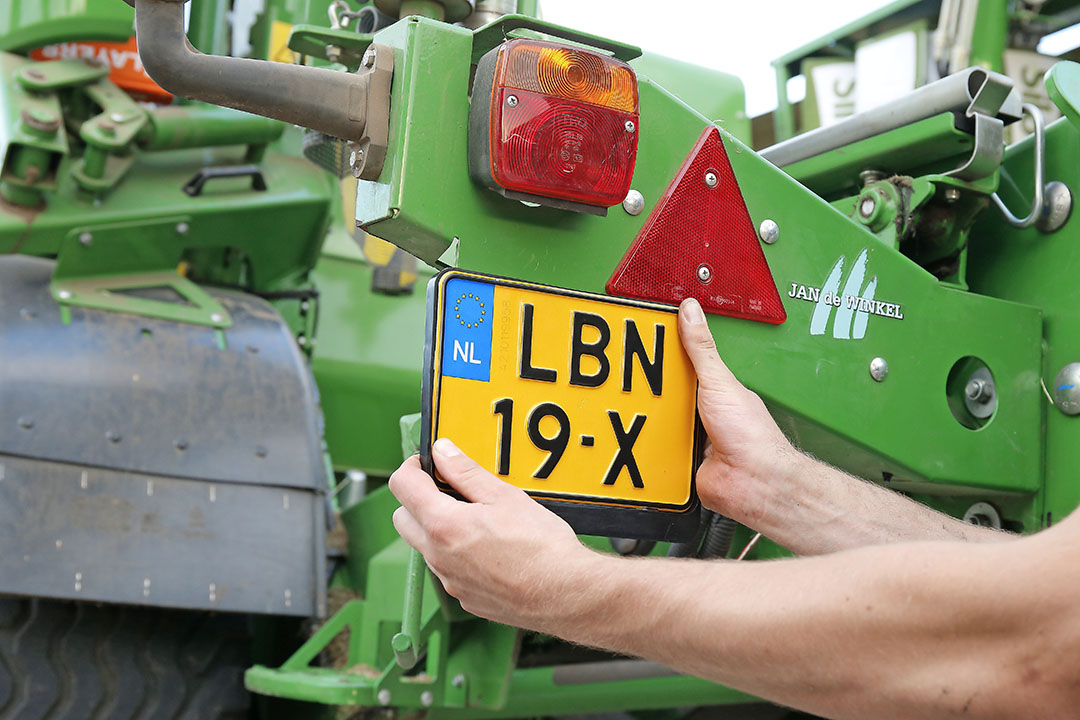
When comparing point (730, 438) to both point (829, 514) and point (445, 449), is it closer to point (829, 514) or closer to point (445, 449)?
point (829, 514)

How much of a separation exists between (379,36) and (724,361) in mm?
593

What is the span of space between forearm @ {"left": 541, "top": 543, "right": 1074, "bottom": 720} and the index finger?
0.18 m

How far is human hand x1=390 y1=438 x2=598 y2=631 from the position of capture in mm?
1054

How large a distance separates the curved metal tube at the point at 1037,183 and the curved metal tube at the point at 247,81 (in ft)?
3.53

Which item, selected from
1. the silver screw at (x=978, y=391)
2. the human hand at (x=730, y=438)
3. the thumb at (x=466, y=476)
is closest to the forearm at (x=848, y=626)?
the thumb at (x=466, y=476)

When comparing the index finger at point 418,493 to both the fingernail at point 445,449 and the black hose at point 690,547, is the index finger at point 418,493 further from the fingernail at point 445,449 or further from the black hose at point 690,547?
the black hose at point 690,547

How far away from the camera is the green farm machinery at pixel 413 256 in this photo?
1255mm

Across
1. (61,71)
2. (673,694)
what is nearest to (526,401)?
(673,694)

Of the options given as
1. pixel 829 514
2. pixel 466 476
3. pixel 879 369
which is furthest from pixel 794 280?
pixel 466 476

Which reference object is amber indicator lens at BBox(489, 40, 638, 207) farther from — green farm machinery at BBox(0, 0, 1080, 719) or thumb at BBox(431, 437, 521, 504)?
thumb at BBox(431, 437, 521, 504)

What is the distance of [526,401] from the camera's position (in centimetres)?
125

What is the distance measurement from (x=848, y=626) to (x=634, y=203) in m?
0.66

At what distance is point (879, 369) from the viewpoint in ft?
5.16

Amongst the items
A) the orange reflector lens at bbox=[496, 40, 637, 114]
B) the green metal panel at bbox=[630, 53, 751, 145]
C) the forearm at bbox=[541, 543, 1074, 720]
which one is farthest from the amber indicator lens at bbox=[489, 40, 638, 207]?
the green metal panel at bbox=[630, 53, 751, 145]
